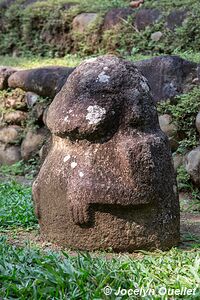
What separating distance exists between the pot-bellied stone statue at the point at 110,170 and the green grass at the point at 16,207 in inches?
27.0

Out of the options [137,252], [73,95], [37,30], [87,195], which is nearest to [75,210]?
[87,195]

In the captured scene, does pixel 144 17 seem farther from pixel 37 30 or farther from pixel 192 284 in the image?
pixel 192 284

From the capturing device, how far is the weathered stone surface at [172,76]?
22.0ft

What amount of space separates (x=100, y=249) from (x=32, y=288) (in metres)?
0.86

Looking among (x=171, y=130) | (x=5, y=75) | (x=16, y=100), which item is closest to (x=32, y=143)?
(x=16, y=100)

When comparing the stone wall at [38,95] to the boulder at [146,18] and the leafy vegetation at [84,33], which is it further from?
the boulder at [146,18]

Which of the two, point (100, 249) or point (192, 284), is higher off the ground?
point (192, 284)

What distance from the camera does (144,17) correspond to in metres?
9.68

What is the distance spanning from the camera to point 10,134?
8.36 m

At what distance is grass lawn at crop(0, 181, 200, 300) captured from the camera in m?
3.12

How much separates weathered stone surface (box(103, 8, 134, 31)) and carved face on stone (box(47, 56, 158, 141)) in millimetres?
5869

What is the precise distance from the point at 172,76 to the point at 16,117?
2.69 meters

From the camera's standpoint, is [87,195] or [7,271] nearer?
[7,271]

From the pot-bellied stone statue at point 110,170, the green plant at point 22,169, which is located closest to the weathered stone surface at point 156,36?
the green plant at point 22,169
